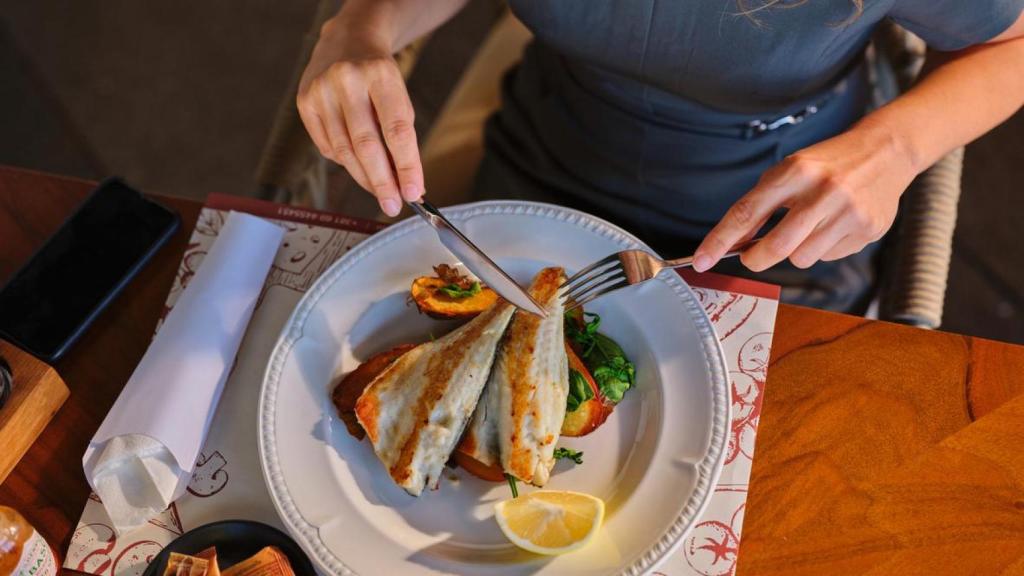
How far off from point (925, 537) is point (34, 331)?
1.03m

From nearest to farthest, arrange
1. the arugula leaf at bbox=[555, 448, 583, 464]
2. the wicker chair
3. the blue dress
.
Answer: the arugula leaf at bbox=[555, 448, 583, 464]
the blue dress
the wicker chair

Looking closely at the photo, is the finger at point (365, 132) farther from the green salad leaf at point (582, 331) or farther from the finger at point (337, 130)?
the green salad leaf at point (582, 331)

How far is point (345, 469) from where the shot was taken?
2.97 feet

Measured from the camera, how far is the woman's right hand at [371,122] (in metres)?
0.91

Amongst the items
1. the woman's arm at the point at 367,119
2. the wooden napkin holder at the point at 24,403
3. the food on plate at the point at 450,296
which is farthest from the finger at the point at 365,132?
the wooden napkin holder at the point at 24,403

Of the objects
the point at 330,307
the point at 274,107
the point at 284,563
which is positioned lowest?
the point at 274,107

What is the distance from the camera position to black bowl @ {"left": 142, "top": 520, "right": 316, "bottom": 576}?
860mm

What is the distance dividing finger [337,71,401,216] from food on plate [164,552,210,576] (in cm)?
41

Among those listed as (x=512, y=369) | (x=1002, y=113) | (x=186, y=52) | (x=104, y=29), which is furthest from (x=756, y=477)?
(x=104, y=29)

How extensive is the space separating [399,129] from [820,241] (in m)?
0.47

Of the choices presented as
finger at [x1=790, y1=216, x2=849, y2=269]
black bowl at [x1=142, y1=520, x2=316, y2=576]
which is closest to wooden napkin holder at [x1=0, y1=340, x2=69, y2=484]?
black bowl at [x1=142, y1=520, x2=316, y2=576]

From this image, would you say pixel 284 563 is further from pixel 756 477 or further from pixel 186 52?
pixel 186 52

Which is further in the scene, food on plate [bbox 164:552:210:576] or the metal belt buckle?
the metal belt buckle

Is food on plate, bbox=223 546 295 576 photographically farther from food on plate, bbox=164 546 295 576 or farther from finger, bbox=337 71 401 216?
finger, bbox=337 71 401 216
